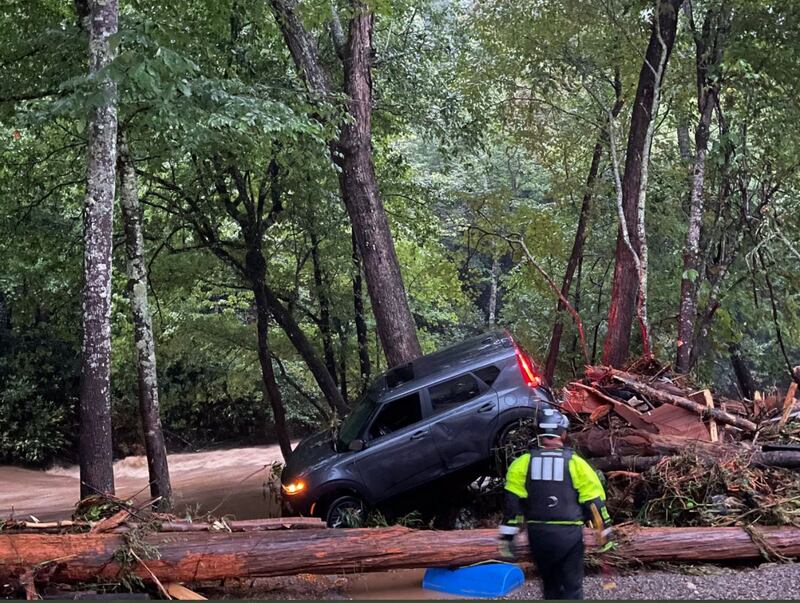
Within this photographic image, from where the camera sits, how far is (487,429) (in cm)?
878

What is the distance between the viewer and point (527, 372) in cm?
902

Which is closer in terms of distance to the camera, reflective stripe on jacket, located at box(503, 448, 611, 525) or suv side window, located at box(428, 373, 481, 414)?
reflective stripe on jacket, located at box(503, 448, 611, 525)

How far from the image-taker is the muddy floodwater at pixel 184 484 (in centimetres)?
1584

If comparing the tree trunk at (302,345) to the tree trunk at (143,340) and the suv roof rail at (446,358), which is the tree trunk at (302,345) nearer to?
the tree trunk at (143,340)

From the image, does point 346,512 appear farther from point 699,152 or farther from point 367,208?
point 699,152

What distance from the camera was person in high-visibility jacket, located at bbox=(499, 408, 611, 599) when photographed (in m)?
5.48

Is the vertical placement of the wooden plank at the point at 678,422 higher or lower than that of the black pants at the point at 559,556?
higher

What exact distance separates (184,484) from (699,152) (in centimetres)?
1616

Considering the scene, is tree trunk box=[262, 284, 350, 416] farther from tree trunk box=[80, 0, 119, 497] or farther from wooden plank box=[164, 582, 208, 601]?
wooden plank box=[164, 582, 208, 601]

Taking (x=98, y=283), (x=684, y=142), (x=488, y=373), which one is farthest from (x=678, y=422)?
(x=684, y=142)

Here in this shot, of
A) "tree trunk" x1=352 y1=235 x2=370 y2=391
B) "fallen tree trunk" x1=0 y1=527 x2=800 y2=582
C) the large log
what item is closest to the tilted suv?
the large log

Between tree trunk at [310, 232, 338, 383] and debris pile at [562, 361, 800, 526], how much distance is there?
883cm

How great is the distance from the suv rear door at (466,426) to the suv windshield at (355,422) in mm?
896

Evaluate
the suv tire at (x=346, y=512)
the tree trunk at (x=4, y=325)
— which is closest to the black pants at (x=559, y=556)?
the suv tire at (x=346, y=512)
